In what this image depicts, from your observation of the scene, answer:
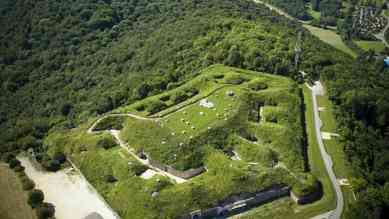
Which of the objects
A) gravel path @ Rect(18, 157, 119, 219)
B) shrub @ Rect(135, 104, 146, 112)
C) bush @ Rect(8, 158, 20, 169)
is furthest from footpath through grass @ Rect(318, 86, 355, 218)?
bush @ Rect(8, 158, 20, 169)

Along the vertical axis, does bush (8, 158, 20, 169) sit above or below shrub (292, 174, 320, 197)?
below

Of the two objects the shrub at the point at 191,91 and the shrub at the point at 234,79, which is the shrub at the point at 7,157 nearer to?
the shrub at the point at 191,91

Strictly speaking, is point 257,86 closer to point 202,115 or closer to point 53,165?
point 202,115

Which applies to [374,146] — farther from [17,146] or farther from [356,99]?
[17,146]

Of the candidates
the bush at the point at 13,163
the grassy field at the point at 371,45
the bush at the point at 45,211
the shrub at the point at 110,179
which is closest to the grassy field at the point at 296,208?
the shrub at the point at 110,179

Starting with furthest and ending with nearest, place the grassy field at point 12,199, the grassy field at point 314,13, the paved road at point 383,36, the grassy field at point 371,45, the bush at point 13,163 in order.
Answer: the grassy field at point 314,13
the paved road at point 383,36
the grassy field at point 371,45
the bush at point 13,163
the grassy field at point 12,199

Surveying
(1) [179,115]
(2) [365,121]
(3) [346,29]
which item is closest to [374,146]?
(2) [365,121]

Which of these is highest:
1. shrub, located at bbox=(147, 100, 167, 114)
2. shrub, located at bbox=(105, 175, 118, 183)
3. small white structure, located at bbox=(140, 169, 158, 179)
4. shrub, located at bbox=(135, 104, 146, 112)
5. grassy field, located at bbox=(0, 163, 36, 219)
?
shrub, located at bbox=(147, 100, 167, 114)

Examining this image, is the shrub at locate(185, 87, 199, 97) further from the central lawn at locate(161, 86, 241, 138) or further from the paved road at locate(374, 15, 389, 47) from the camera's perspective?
the paved road at locate(374, 15, 389, 47)
